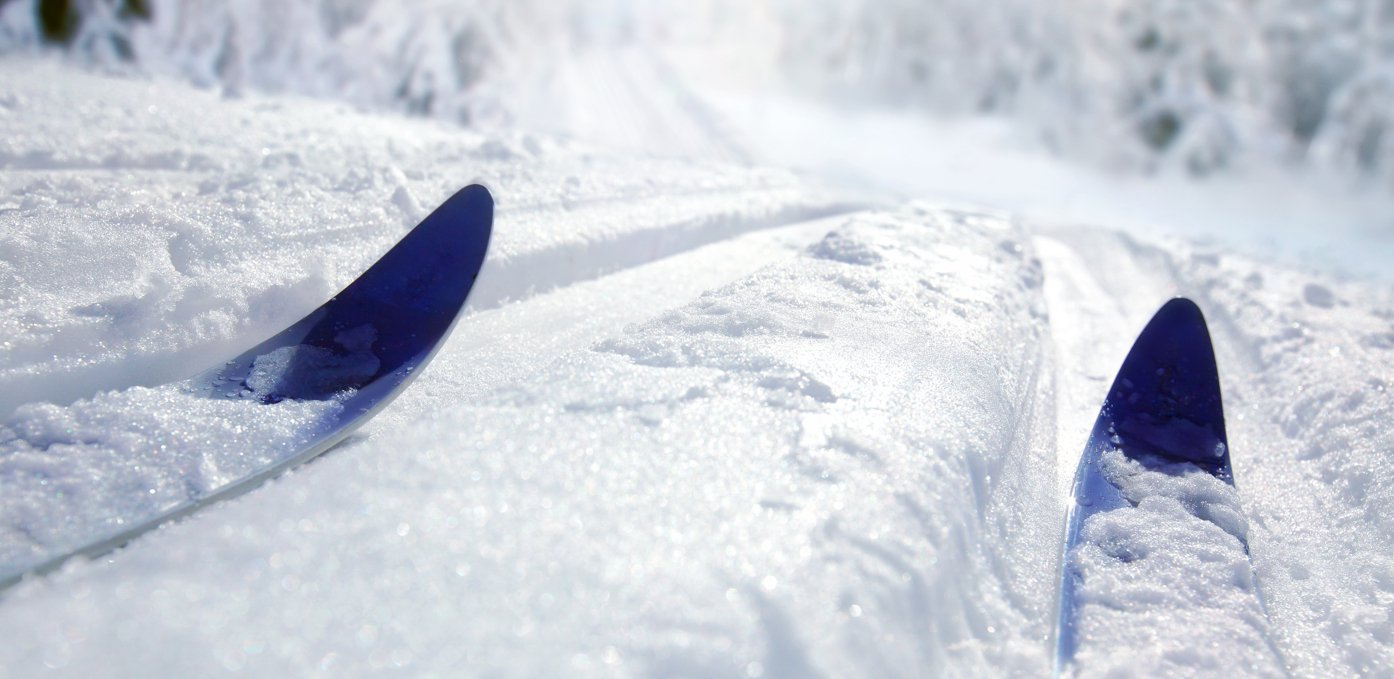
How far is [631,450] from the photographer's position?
1621mm

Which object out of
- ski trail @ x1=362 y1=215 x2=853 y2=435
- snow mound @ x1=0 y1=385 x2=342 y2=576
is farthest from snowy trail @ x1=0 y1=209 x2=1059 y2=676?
ski trail @ x1=362 y1=215 x2=853 y2=435

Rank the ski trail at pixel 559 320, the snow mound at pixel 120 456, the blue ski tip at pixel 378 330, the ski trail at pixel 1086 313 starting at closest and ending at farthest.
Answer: the snow mound at pixel 120 456
the blue ski tip at pixel 378 330
the ski trail at pixel 559 320
the ski trail at pixel 1086 313

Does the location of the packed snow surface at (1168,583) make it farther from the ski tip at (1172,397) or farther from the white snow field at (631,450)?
the ski tip at (1172,397)

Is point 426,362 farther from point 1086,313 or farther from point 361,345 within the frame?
point 1086,313

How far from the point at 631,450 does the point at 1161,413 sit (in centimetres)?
154

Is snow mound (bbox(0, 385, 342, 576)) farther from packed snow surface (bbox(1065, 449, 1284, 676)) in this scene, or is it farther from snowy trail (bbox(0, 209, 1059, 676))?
packed snow surface (bbox(1065, 449, 1284, 676))

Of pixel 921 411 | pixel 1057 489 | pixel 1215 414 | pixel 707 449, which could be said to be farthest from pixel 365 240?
pixel 1215 414

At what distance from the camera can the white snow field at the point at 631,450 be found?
124 cm

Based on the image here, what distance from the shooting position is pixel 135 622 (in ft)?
3.82

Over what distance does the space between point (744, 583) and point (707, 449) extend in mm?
371

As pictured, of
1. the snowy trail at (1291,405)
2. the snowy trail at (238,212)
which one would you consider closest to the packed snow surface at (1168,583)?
the snowy trail at (1291,405)

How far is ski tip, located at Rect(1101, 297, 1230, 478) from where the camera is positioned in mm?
2152

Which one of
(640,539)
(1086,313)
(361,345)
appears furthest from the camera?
(1086,313)

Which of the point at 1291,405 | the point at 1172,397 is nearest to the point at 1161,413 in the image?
the point at 1172,397
